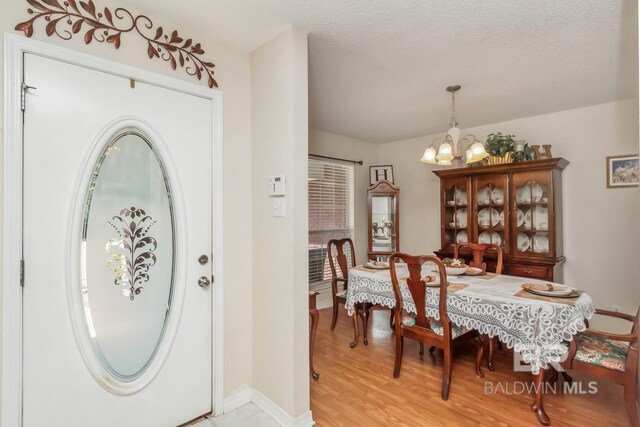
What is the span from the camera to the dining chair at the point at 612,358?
70.4 inches

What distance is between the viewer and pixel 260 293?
2.20 m

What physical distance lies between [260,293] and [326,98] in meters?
2.04

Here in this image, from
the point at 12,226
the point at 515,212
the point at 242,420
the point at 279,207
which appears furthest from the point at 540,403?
the point at 12,226

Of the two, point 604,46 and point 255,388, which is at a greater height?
point 604,46

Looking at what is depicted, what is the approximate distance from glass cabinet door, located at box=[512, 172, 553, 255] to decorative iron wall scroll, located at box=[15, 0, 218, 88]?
3.35 metres

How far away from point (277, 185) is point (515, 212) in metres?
2.96

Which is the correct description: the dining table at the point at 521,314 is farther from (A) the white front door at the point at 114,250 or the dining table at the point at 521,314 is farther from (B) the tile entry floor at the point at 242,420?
(A) the white front door at the point at 114,250

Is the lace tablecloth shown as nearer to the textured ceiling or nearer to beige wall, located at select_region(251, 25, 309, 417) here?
beige wall, located at select_region(251, 25, 309, 417)

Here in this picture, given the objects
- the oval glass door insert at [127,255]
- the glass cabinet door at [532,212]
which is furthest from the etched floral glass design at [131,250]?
the glass cabinet door at [532,212]

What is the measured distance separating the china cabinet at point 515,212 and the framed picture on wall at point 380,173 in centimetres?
94

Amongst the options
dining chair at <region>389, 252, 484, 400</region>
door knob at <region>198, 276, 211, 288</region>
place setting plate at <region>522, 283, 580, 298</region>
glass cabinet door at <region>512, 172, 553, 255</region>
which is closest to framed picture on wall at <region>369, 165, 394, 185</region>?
glass cabinet door at <region>512, 172, 553, 255</region>

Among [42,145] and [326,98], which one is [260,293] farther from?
[326,98]

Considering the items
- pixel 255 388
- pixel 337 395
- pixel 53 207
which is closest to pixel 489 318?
pixel 337 395

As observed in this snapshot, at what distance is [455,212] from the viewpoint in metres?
4.25
